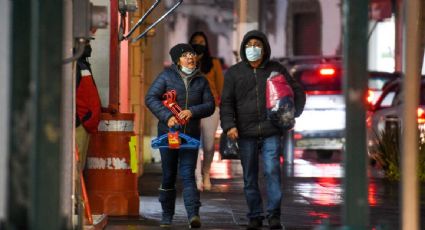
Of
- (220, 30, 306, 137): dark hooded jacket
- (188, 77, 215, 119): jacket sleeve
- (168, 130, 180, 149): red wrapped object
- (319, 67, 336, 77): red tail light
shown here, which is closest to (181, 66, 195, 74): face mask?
(188, 77, 215, 119): jacket sleeve

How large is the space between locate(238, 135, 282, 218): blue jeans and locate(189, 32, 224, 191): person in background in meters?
3.79

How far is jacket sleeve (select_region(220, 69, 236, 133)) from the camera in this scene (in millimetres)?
13250

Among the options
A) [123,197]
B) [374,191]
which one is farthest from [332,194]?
[123,197]

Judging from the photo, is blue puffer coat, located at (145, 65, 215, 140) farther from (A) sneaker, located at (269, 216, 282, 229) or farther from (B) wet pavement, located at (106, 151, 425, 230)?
(A) sneaker, located at (269, 216, 282, 229)

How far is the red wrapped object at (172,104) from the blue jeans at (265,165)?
596 mm

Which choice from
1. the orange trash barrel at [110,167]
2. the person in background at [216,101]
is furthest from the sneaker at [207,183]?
the orange trash barrel at [110,167]

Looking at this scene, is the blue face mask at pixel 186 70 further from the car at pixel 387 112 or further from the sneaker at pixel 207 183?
the car at pixel 387 112

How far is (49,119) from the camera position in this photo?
27.3ft

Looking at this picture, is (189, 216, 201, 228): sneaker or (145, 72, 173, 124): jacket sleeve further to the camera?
(145, 72, 173, 124): jacket sleeve

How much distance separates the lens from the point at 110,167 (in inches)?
562

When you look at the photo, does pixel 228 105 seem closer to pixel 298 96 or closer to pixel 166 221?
pixel 298 96

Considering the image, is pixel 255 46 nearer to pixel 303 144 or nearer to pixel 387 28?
pixel 303 144

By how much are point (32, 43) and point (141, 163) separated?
1246 centimetres

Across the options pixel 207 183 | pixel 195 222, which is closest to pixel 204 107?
pixel 195 222
